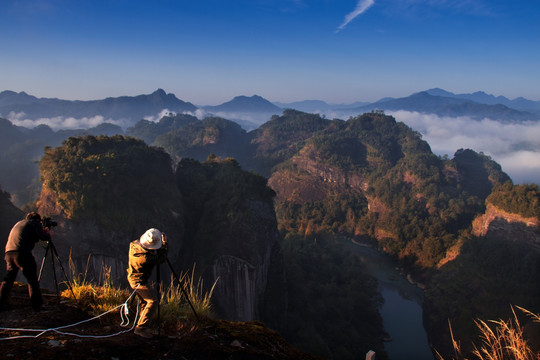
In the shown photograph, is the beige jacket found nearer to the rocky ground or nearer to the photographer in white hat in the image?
the photographer in white hat

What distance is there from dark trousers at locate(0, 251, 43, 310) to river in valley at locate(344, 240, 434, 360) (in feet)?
124

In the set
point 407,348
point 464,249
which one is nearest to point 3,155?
point 407,348

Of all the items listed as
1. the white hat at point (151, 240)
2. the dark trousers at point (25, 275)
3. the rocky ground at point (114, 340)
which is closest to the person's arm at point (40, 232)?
the dark trousers at point (25, 275)

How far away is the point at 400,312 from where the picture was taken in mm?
43812

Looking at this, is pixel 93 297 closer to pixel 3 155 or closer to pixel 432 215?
pixel 432 215

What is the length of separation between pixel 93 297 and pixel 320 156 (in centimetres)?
9235

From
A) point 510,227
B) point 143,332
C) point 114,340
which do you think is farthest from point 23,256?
point 510,227

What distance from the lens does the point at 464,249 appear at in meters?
47.2

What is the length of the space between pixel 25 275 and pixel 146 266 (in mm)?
2474

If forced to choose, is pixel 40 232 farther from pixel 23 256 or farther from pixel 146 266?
pixel 146 266

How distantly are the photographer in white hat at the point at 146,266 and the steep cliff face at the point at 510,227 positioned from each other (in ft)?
172

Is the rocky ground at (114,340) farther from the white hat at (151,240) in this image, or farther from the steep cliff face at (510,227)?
the steep cliff face at (510,227)

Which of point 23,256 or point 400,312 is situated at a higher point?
point 23,256

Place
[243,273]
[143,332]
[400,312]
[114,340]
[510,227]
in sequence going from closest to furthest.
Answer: [114,340], [143,332], [243,273], [400,312], [510,227]
